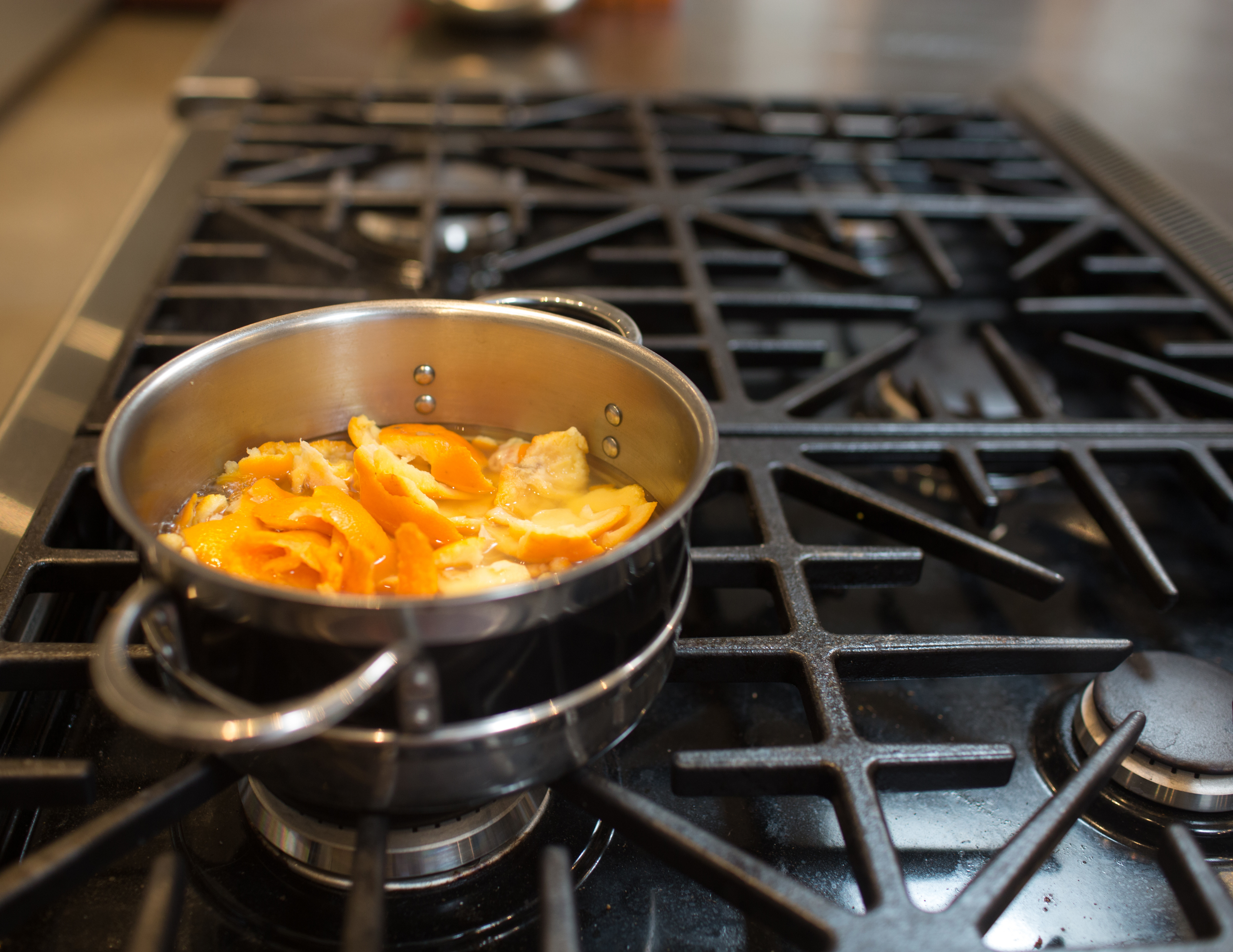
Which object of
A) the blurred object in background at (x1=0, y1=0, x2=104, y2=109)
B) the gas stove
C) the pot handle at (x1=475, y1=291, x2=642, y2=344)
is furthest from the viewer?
the blurred object in background at (x1=0, y1=0, x2=104, y2=109)

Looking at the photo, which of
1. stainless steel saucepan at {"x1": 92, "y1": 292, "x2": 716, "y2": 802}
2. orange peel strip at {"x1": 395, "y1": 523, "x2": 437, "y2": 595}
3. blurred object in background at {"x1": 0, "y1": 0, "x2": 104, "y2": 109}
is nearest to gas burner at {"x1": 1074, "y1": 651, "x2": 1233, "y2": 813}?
stainless steel saucepan at {"x1": 92, "y1": 292, "x2": 716, "y2": 802}

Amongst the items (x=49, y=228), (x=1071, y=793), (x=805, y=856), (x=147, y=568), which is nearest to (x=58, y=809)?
(x=147, y=568)

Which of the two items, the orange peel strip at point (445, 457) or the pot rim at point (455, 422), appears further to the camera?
the orange peel strip at point (445, 457)

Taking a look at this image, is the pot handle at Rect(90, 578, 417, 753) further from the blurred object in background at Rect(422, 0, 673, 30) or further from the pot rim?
the blurred object in background at Rect(422, 0, 673, 30)

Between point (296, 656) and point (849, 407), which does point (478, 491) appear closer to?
point (296, 656)

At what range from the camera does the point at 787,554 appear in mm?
652

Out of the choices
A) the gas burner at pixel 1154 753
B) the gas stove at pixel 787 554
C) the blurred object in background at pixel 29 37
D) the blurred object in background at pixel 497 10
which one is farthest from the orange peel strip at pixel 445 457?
the blurred object in background at pixel 29 37

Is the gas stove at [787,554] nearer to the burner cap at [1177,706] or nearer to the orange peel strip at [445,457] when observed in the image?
the burner cap at [1177,706]

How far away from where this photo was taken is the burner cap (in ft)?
1.84

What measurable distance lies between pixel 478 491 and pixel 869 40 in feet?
5.12

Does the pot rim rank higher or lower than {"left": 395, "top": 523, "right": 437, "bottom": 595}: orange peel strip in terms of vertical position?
higher

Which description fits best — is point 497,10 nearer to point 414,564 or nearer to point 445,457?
point 445,457

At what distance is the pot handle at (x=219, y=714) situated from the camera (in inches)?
13.8

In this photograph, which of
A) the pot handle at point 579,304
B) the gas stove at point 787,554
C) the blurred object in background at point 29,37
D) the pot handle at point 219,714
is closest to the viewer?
the pot handle at point 219,714
